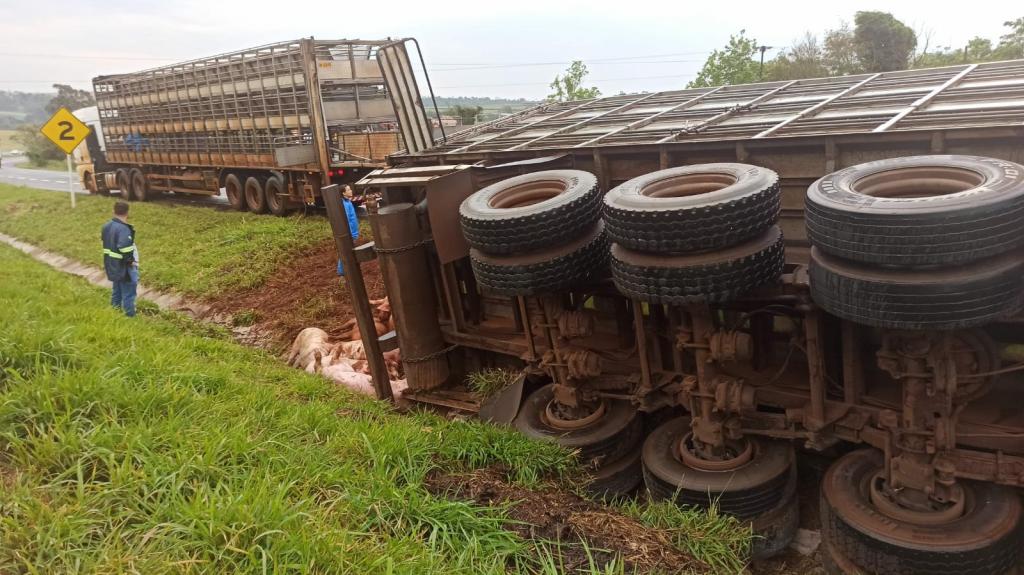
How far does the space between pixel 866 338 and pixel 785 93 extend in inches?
118

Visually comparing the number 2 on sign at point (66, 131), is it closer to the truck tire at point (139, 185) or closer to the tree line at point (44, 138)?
the truck tire at point (139, 185)

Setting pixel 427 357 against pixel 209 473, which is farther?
pixel 427 357

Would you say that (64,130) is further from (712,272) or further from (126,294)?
(712,272)

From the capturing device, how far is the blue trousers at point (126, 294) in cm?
824

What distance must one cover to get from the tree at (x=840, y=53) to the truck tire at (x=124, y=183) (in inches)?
894

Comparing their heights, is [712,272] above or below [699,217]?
below

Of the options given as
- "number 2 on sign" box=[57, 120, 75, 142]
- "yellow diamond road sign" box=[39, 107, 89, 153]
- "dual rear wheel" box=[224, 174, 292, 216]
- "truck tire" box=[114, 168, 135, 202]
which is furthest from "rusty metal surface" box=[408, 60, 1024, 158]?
"truck tire" box=[114, 168, 135, 202]

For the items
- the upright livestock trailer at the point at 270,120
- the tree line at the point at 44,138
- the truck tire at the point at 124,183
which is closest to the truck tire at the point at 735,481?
the upright livestock trailer at the point at 270,120

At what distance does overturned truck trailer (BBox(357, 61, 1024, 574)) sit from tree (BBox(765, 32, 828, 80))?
739 inches

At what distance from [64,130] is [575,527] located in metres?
18.8

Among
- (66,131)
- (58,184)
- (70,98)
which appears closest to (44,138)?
(70,98)

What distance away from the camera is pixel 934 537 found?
3.14 meters

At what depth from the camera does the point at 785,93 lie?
6.10m

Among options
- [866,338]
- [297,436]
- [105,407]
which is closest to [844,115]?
[866,338]
